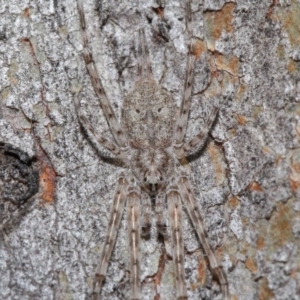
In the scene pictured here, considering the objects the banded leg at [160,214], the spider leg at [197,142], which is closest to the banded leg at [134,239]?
the banded leg at [160,214]

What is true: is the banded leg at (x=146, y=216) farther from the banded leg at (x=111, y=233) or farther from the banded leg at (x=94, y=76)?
the banded leg at (x=94, y=76)

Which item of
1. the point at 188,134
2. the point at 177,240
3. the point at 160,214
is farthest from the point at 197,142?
the point at 177,240

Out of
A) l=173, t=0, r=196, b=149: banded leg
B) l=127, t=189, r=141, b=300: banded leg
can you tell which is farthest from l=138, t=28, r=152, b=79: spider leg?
l=127, t=189, r=141, b=300: banded leg

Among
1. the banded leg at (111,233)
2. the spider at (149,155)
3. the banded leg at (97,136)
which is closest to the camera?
the banded leg at (111,233)

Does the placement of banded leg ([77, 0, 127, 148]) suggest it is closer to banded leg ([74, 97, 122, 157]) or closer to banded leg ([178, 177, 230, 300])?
banded leg ([74, 97, 122, 157])

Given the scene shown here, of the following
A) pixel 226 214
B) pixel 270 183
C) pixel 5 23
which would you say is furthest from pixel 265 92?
pixel 5 23

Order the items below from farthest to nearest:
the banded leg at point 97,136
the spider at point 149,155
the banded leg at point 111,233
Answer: the banded leg at point 97,136
the spider at point 149,155
the banded leg at point 111,233

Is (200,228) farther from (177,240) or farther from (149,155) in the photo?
(149,155)
